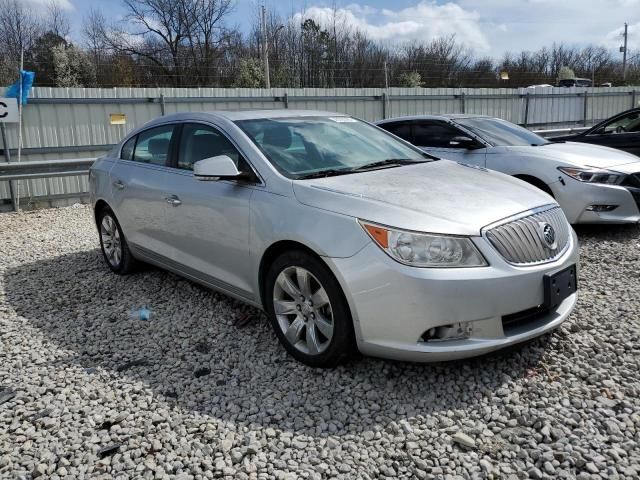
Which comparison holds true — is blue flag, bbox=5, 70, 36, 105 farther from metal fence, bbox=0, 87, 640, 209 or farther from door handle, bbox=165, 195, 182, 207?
door handle, bbox=165, 195, 182, 207

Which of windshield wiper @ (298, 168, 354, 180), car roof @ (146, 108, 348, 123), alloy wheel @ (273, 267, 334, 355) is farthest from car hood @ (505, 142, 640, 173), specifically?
alloy wheel @ (273, 267, 334, 355)

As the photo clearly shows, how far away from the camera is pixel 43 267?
603 cm

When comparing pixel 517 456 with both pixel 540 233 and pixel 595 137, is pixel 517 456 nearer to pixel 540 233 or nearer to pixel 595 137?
pixel 540 233

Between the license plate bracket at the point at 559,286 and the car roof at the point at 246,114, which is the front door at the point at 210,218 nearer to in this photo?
the car roof at the point at 246,114

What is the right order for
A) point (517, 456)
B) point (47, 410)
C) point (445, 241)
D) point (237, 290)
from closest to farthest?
point (517, 456) → point (445, 241) → point (47, 410) → point (237, 290)

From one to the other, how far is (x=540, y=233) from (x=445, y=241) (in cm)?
69

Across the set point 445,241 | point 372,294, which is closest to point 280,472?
point 372,294

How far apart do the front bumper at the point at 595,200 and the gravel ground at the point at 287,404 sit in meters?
1.59

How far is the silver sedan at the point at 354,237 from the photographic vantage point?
2852 millimetres

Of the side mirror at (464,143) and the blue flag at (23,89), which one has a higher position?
the blue flag at (23,89)

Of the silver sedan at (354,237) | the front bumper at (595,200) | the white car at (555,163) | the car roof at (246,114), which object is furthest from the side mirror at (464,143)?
the car roof at (246,114)

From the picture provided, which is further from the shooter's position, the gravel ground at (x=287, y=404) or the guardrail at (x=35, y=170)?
the guardrail at (x=35, y=170)

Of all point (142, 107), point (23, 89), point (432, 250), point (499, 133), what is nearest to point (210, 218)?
point (432, 250)

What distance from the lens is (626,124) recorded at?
9312 mm
